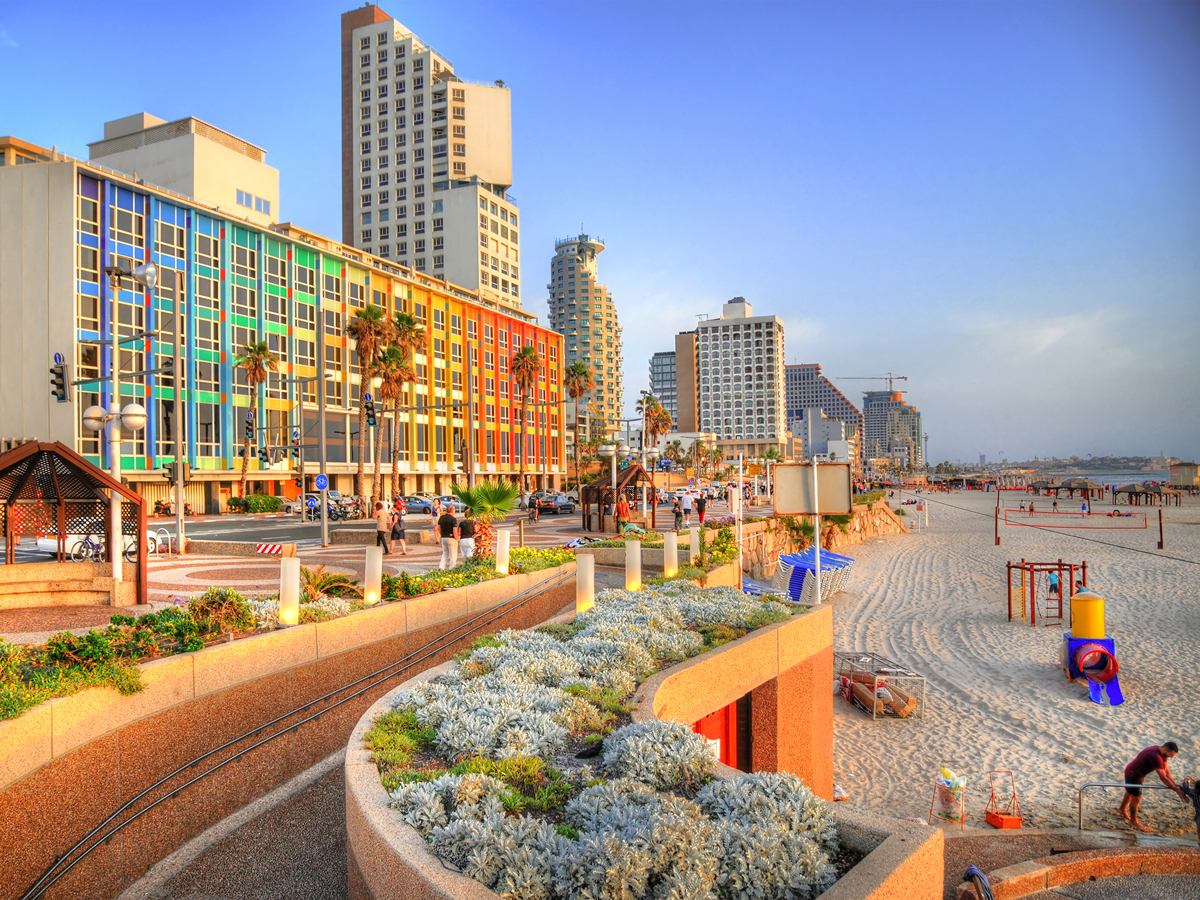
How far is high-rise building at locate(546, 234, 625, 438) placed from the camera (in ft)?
554

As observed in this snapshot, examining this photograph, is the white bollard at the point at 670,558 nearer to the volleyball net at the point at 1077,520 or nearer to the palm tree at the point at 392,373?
the palm tree at the point at 392,373

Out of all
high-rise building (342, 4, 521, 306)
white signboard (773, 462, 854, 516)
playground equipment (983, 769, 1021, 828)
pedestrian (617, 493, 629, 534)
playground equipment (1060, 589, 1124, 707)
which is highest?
high-rise building (342, 4, 521, 306)

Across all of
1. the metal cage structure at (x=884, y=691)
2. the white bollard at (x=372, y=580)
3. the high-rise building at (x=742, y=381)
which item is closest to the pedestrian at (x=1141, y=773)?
the metal cage structure at (x=884, y=691)

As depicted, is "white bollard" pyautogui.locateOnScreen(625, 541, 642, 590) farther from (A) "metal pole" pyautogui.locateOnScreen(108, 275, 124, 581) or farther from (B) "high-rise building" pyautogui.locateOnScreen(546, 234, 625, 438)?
(B) "high-rise building" pyautogui.locateOnScreen(546, 234, 625, 438)

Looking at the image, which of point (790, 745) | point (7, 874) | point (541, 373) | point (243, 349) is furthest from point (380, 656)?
point (541, 373)

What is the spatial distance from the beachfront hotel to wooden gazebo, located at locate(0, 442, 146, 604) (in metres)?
9.44

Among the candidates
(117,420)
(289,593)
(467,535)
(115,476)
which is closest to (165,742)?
(289,593)

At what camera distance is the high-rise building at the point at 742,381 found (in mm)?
192125

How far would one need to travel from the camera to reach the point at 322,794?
7.08 meters

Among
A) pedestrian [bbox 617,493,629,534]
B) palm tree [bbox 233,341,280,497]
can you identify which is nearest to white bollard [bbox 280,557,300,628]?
pedestrian [bbox 617,493,629,534]

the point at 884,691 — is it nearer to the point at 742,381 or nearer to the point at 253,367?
the point at 253,367

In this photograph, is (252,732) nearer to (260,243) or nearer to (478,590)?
(478,590)

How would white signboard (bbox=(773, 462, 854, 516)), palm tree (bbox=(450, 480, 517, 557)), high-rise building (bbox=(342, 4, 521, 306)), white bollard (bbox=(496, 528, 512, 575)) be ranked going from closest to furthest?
1. white signboard (bbox=(773, 462, 854, 516))
2. white bollard (bbox=(496, 528, 512, 575))
3. palm tree (bbox=(450, 480, 517, 557))
4. high-rise building (bbox=(342, 4, 521, 306))

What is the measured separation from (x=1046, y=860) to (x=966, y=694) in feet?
29.8
